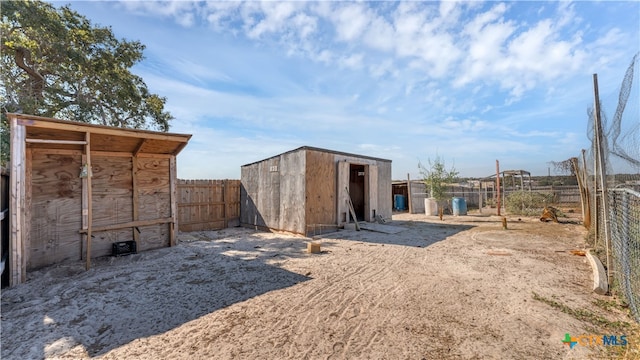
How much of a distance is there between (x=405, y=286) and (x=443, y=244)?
10.2ft

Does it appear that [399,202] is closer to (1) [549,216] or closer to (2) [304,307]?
(1) [549,216]

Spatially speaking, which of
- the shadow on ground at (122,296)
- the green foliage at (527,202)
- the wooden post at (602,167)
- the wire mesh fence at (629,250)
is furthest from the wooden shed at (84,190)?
the green foliage at (527,202)

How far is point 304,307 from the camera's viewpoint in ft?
9.41

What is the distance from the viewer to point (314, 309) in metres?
2.82

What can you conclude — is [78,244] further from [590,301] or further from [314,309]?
[590,301]

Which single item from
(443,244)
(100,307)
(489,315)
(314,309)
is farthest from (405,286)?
(100,307)

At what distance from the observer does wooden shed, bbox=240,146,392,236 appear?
24.0 feet

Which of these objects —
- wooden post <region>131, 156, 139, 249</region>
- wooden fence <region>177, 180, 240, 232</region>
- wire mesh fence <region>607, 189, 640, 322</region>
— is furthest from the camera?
wooden fence <region>177, 180, 240, 232</region>

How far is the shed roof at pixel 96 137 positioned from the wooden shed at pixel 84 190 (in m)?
0.01

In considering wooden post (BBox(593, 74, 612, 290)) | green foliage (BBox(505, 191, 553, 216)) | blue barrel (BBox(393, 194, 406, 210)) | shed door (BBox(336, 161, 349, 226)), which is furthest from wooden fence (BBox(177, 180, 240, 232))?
green foliage (BBox(505, 191, 553, 216))

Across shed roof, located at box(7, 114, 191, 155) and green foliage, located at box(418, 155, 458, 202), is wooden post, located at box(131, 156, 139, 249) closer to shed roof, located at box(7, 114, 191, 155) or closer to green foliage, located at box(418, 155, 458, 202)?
shed roof, located at box(7, 114, 191, 155)

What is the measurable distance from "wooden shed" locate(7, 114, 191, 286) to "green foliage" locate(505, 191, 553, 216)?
12.9 m

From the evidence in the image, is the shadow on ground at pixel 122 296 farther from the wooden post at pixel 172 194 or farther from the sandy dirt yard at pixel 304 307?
the wooden post at pixel 172 194

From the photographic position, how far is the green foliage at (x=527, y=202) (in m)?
11.0
